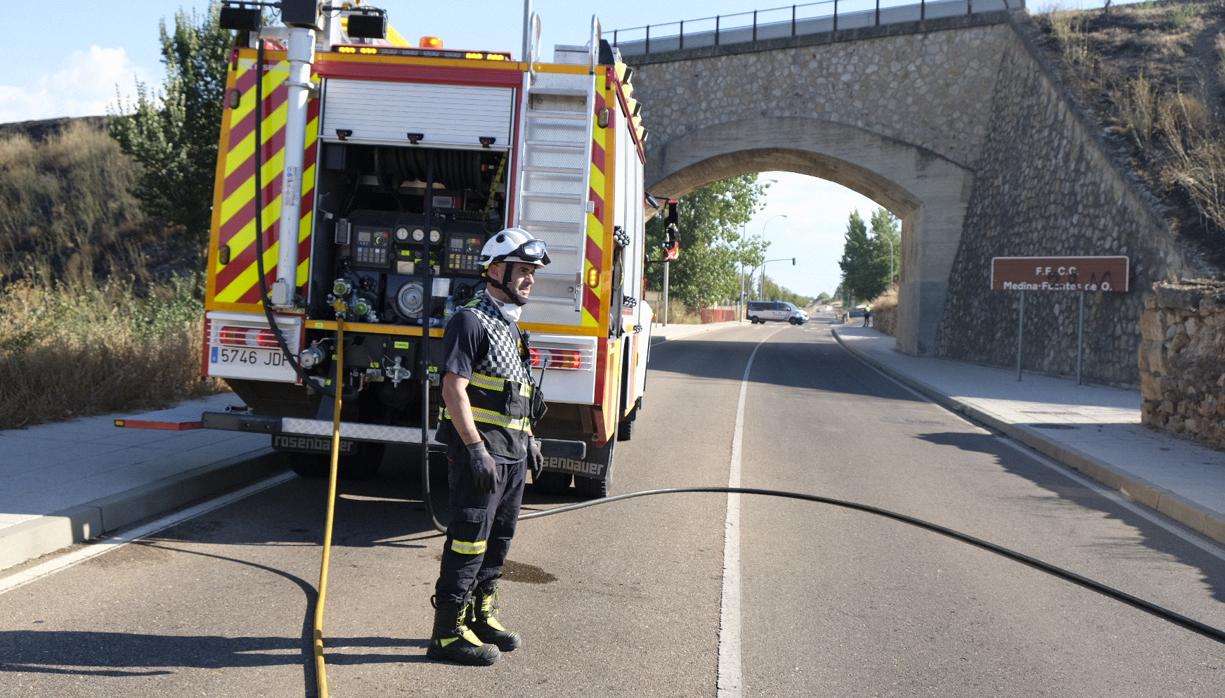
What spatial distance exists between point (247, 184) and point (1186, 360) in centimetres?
1102

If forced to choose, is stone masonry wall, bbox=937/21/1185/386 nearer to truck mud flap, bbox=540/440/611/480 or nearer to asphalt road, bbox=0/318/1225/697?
asphalt road, bbox=0/318/1225/697

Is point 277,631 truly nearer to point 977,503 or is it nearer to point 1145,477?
point 977,503

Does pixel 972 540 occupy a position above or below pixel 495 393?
below

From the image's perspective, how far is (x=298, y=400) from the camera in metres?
7.29

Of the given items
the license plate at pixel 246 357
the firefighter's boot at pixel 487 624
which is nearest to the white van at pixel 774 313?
the license plate at pixel 246 357

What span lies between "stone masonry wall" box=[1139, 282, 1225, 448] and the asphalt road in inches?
140

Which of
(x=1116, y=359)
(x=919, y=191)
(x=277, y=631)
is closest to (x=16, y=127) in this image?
(x=919, y=191)

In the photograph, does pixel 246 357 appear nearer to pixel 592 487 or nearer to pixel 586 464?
pixel 586 464

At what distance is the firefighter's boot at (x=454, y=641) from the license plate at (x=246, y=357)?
2.96m

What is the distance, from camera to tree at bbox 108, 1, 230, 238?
20.2 meters

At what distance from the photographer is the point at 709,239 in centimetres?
5744

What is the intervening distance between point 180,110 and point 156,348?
33.4 ft

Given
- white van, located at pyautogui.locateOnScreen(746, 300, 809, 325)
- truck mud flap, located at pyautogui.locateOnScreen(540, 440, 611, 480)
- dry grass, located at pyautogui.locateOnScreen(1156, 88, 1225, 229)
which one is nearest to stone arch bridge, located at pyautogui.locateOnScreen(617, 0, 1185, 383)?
dry grass, located at pyautogui.locateOnScreen(1156, 88, 1225, 229)

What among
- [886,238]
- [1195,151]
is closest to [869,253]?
[886,238]
